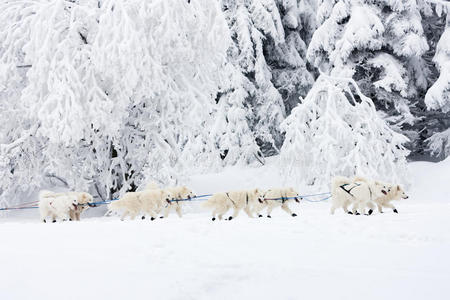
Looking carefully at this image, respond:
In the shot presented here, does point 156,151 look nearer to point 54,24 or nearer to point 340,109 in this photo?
point 54,24

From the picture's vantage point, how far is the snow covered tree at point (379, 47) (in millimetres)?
16766

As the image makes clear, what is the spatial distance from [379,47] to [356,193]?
36.5 ft

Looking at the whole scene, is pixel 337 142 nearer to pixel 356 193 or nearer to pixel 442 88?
pixel 442 88

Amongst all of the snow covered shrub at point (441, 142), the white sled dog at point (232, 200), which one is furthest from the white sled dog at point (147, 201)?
the snow covered shrub at point (441, 142)

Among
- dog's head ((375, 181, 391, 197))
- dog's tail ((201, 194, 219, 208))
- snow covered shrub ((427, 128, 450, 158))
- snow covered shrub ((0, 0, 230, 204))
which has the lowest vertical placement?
snow covered shrub ((427, 128, 450, 158))

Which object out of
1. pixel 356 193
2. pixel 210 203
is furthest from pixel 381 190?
pixel 210 203

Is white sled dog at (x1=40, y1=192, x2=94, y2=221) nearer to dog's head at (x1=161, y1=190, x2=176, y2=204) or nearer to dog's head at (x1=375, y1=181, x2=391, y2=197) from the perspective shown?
dog's head at (x1=161, y1=190, x2=176, y2=204)

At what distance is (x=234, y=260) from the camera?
4754 millimetres

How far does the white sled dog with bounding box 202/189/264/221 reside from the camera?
8.10 m

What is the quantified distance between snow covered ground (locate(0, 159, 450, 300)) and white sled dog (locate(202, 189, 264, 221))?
3.47ft

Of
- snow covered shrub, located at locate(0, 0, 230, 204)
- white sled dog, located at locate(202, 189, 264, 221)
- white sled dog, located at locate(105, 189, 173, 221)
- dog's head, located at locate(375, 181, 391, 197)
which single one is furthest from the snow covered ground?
snow covered shrub, located at locate(0, 0, 230, 204)

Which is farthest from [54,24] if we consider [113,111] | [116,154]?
[116,154]

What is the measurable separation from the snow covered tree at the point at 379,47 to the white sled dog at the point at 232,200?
10.7 meters

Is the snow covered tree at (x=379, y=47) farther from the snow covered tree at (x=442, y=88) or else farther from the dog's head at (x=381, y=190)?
the dog's head at (x=381, y=190)
